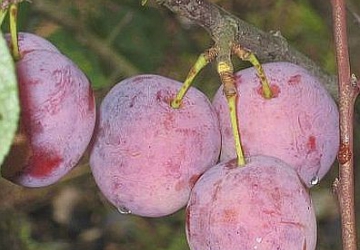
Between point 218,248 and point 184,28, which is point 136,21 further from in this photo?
point 218,248

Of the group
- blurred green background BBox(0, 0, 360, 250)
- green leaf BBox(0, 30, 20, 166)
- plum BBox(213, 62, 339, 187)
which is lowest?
blurred green background BBox(0, 0, 360, 250)

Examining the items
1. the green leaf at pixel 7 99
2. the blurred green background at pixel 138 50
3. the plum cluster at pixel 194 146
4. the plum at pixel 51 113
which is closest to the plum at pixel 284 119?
the plum cluster at pixel 194 146

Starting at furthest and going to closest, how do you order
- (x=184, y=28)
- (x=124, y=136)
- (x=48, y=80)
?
(x=184, y=28), (x=124, y=136), (x=48, y=80)

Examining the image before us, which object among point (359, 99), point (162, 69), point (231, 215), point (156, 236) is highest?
point (231, 215)

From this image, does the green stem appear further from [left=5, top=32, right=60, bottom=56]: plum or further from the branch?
[left=5, top=32, right=60, bottom=56]: plum

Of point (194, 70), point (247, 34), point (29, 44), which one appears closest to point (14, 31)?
point (29, 44)

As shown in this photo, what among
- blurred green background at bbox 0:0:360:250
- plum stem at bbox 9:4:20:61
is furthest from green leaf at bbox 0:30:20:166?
blurred green background at bbox 0:0:360:250

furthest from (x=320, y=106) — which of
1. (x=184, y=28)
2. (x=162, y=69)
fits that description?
(x=184, y=28)
